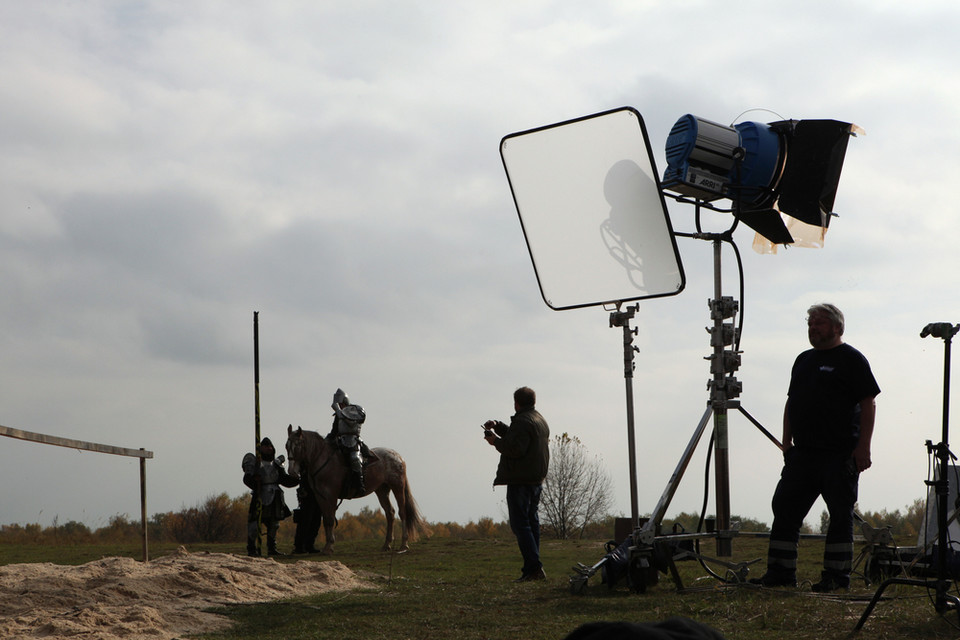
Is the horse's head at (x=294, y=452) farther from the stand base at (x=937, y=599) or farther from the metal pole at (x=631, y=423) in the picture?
the stand base at (x=937, y=599)

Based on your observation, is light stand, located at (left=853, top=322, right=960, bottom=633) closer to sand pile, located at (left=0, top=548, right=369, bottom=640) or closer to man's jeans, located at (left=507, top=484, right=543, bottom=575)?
man's jeans, located at (left=507, top=484, right=543, bottom=575)

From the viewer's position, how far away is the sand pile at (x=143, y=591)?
588 centimetres

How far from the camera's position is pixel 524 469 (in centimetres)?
860

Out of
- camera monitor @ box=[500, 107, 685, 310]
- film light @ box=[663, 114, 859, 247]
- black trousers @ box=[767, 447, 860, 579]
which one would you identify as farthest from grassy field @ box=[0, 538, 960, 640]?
film light @ box=[663, 114, 859, 247]

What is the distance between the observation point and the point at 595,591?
721 centimetres

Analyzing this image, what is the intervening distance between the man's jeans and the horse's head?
6.30m

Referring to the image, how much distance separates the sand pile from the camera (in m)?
5.88

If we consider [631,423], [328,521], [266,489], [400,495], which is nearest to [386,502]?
[400,495]

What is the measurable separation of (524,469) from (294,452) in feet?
21.8

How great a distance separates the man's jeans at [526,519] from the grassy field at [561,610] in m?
0.29

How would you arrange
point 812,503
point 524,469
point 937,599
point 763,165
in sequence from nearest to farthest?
1. point 937,599
2. point 812,503
3. point 763,165
4. point 524,469

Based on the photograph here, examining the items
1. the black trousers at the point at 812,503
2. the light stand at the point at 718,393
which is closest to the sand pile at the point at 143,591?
the light stand at the point at 718,393

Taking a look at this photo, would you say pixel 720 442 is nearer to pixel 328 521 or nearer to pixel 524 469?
pixel 524 469

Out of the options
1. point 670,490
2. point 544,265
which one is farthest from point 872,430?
point 544,265
